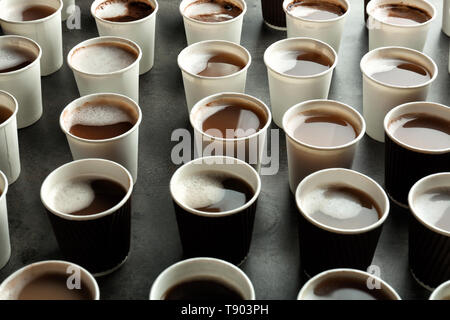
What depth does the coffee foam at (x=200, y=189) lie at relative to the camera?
5.67 feet

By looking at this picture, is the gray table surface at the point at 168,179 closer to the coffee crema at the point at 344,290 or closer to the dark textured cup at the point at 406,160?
the dark textured cup at the point at 406,160

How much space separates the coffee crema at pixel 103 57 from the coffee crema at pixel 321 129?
0.65m

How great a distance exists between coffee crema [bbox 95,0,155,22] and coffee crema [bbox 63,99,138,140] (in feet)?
1.87

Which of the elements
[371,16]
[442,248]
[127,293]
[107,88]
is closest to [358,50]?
[371,16]

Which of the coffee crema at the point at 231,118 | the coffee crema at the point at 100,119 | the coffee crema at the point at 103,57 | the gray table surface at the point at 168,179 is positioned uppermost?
the coffee crema at the point at 231,118

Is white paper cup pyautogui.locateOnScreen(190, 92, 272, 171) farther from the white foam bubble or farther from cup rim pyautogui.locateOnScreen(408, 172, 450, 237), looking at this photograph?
cup rim pyautogui.locateOnScreen(408, 172, 450, 237)

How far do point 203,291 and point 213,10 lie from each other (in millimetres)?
1385

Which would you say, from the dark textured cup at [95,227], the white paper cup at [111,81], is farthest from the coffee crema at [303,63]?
the dark textured cup at [95,227]

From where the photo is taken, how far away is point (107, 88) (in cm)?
217

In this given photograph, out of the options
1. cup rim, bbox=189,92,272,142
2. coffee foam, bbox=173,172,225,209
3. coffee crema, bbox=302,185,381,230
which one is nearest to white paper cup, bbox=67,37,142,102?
cup rim, bbox=189,92,272,142

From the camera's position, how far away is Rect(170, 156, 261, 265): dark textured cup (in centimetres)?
162

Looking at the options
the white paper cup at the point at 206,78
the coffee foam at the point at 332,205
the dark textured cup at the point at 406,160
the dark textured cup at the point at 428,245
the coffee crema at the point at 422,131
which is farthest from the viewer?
the white paper cup at the point at 206,78

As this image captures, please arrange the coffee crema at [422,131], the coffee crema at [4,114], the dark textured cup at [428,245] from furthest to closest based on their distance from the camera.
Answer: the coffee crema at [4,114] < the coffee crema at [422,131] < the dark textured cup at [428,245]
